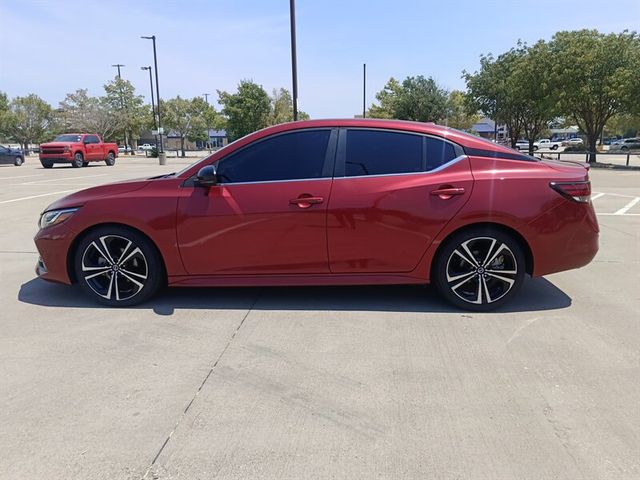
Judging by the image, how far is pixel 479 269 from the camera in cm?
430

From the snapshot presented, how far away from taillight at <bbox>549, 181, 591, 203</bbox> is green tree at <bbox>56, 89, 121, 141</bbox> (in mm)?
62000

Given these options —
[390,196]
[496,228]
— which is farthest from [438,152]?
[496,228]

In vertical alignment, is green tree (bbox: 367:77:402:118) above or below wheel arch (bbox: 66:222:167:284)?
above

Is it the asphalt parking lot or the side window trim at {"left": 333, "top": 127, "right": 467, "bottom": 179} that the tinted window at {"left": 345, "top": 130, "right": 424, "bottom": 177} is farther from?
the asphalt parking lot

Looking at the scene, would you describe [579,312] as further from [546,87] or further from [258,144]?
[546,87]

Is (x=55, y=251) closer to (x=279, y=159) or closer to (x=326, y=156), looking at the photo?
(x=279, y=159)

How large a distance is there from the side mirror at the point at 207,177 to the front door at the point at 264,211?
0.19 ft

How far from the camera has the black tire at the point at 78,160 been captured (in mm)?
27614

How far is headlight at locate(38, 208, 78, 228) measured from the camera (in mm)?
4445

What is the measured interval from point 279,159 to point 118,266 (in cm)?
177

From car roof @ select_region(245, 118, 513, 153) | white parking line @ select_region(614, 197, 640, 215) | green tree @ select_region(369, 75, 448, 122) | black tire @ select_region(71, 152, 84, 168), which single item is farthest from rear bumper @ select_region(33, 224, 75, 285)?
green tree @ select_region(369, 75, 448, 122)

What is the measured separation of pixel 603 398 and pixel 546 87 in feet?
95.6

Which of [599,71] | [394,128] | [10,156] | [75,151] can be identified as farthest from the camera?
[10,156]

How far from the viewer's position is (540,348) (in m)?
3.67
